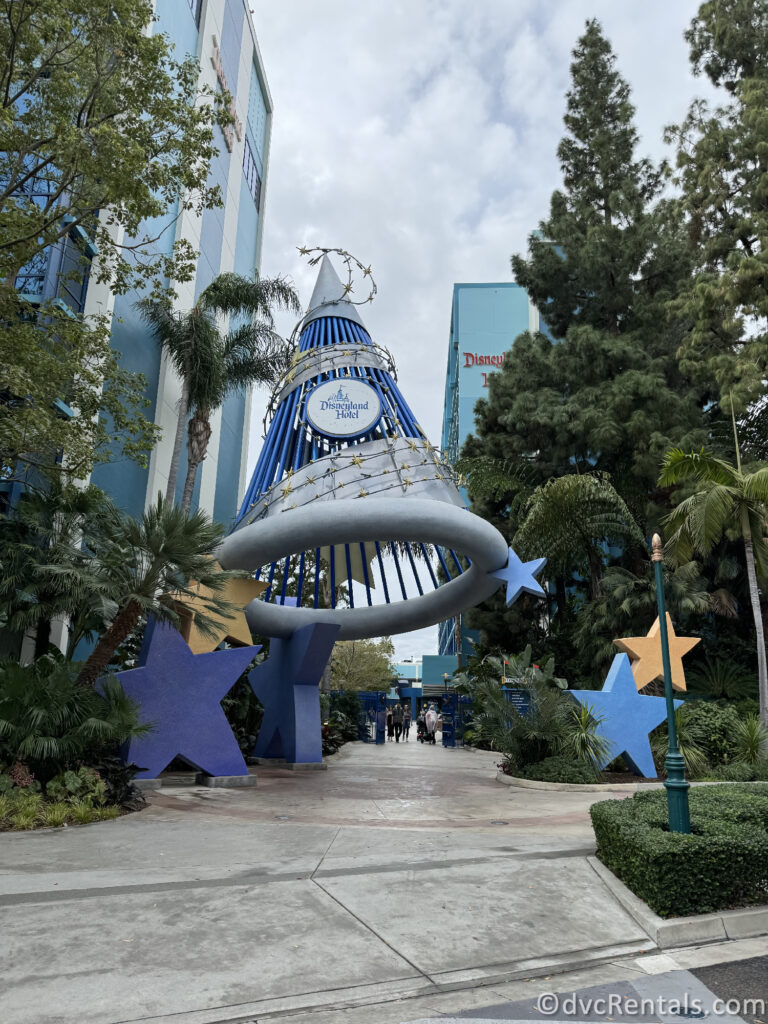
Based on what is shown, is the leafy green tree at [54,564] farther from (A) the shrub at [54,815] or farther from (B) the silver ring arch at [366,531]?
(A) the shrub at [54,815]

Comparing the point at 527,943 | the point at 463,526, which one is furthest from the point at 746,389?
the point at 527,943

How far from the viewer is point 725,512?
18297 mm

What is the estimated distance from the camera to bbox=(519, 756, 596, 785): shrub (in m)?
14.6

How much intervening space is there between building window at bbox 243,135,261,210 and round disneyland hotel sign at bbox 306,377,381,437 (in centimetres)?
2740

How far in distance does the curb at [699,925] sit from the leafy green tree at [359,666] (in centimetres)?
4873

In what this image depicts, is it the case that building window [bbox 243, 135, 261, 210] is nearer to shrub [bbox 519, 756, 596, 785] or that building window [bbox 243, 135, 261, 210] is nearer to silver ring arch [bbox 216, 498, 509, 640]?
silver ring arch [bbox 216, 498, 509, 640]

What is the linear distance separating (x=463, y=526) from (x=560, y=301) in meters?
21.7

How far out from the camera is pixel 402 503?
590 inches

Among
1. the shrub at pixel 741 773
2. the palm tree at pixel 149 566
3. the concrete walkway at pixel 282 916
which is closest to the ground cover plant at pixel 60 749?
the concrete walkway at pixel 282 916

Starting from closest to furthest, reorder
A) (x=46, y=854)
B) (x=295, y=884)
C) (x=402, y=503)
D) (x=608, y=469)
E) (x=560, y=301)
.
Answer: (x=295, y=884) < (x=46, y=854) < (x=402, y=503) < (x=608, y=469) < (x=560, y=301)

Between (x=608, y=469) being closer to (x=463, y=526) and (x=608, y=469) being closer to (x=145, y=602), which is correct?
(x=463, y=526)

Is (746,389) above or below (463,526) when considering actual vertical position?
above

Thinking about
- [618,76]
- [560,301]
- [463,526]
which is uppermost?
[618,76]

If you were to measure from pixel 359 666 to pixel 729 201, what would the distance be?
140 feet
